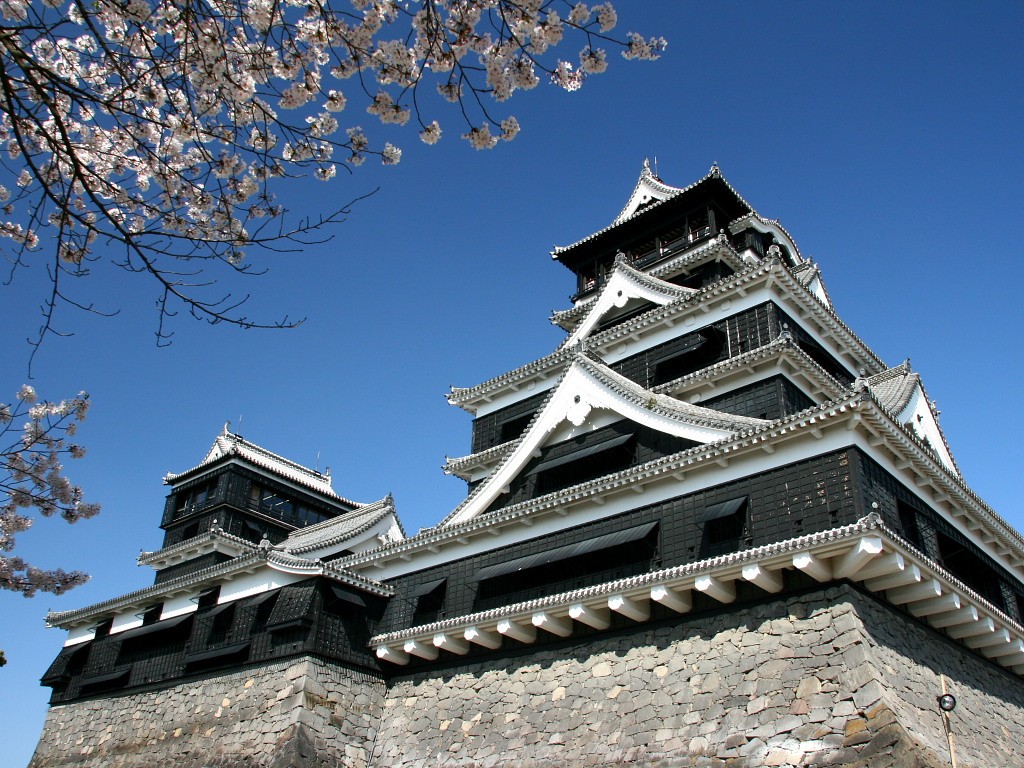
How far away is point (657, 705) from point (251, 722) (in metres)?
10.3

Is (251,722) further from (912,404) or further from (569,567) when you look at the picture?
(912,404)

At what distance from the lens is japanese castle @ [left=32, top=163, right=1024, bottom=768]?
13.6 meters

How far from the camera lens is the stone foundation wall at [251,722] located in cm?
1817

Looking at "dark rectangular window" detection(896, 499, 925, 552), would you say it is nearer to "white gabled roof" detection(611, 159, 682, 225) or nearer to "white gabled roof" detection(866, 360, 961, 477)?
"white gabled roof" detection(866, 360, 961, 477)

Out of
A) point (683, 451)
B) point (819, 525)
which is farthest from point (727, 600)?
point (683, 451)

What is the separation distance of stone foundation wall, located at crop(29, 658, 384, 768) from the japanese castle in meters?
0.07

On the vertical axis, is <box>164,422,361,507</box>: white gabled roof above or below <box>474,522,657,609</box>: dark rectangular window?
above

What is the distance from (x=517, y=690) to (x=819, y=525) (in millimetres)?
7204

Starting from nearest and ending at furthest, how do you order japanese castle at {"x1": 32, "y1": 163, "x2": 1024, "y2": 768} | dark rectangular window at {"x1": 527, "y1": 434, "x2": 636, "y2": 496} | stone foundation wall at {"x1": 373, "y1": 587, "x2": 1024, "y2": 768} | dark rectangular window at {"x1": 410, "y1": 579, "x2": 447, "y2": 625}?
stone foundation wall at {"x1": 373, "y1": 587, "x2": 1024, "y2": 768}
japanese castle at {"x1": 32, "y1": 163, "x2": 1024, "y2": 768}
dark rectangular window at {"x1": 527, "y1": 434, "x2": 636, "y2": 496}
dark rectangular window at {"x1": 410, "y1": 579, "x2": 447, "y2": 625}

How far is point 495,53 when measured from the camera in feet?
24.0

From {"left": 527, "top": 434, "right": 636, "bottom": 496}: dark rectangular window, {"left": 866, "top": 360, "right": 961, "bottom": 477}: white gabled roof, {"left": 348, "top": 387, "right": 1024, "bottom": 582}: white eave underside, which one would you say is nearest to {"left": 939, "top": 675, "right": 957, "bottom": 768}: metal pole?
{"left": 348, "top": 387, "right": 1024, "bottom": 582}: white eave underside

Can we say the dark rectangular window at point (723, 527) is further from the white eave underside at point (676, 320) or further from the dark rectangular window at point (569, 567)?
the white eave underside at point (676, 320)

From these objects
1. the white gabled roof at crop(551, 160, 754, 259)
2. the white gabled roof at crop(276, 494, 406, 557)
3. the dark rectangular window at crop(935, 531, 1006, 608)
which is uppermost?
the white gabled roof at crop(551, 160, 754, 259)

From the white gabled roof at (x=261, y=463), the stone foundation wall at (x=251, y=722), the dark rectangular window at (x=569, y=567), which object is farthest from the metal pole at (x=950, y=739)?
the white gabled roof at (x=261, y=463)
